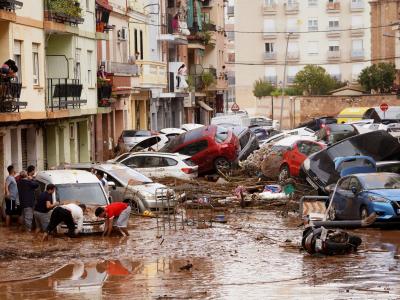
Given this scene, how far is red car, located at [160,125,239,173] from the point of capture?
4212 cm

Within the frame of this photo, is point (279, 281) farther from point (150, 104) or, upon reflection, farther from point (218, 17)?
point (218, 17)

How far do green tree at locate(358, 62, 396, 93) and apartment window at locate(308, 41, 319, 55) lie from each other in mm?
15900

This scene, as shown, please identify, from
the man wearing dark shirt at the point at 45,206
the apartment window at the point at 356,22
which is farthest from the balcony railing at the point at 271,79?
the man wearing dark shirt at the point at 45,206

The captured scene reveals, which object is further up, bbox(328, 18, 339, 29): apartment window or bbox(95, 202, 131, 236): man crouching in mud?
bbox(328, 18, 339, 29): apartment window

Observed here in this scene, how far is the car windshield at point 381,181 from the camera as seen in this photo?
2655cm

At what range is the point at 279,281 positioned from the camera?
1934 centimetres

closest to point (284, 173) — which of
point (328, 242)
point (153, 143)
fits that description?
point (153, 143)

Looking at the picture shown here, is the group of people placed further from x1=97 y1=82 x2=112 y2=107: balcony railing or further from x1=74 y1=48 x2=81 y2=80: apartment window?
x1=97 y1=82 x2=112 y2=107: balcony railing

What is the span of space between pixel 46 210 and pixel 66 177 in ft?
5.27

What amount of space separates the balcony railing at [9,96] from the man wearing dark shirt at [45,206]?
434 cm

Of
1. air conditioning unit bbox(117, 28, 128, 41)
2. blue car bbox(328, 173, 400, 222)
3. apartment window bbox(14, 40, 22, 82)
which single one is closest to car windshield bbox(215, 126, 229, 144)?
apartment window bbox(14, 40, 22, 82)

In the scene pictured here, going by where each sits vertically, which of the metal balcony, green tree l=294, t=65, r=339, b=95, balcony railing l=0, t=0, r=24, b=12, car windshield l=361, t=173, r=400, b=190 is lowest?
car windshield l=361, t=173, r=400, b=190

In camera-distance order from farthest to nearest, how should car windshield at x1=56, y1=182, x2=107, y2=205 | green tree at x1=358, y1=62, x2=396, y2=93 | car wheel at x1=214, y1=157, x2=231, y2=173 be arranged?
green tree at x1=358, y1=62, x2=396, y2=93 → car wheel at x1=214, y1=157, x2=231, y2=173 → car windshield at x1=56, y1=182, x2=107, y2=205

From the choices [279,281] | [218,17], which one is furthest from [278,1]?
[279,281]
